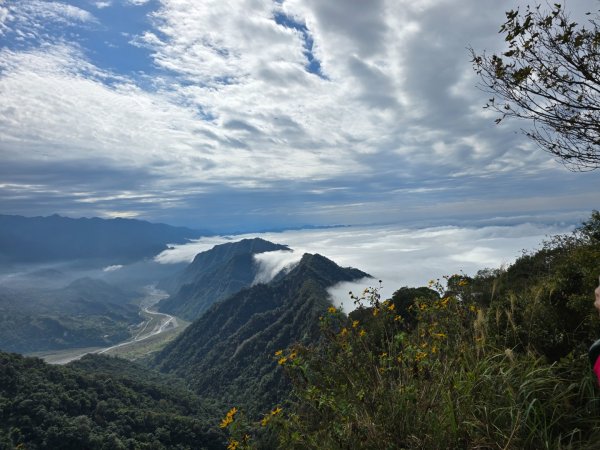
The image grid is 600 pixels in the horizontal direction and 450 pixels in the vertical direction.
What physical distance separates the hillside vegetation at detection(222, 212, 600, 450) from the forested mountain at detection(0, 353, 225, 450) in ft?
306

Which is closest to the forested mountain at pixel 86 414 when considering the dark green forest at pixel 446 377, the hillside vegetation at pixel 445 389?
the dark green forest at pixel 446 377

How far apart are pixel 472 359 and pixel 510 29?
571 cm

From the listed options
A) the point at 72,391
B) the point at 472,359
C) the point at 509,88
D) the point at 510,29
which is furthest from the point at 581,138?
the point at 72,391

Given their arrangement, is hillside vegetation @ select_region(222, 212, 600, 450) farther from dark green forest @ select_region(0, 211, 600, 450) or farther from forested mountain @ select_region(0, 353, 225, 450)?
forested mountain @ select_region(0, 353, 225, 450)

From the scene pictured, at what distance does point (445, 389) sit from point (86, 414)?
122834 millimetres

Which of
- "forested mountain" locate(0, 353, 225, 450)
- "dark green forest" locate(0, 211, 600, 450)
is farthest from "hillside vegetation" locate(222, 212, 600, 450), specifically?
"forested mountain" locate(0, 353, 225, 450)

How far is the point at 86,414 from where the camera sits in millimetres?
97875

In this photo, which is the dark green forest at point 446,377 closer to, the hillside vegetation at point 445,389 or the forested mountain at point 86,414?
the hillside vegetation at point 445,389

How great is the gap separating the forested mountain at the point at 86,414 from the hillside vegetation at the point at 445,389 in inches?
3666

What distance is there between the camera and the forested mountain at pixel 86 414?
82875 mm

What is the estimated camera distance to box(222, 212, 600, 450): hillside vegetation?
300cm

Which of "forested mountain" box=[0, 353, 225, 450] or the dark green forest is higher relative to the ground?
the dark green forest

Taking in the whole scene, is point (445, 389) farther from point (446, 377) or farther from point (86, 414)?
point (86, 414)

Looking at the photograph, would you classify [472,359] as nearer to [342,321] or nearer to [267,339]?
[342,321]
